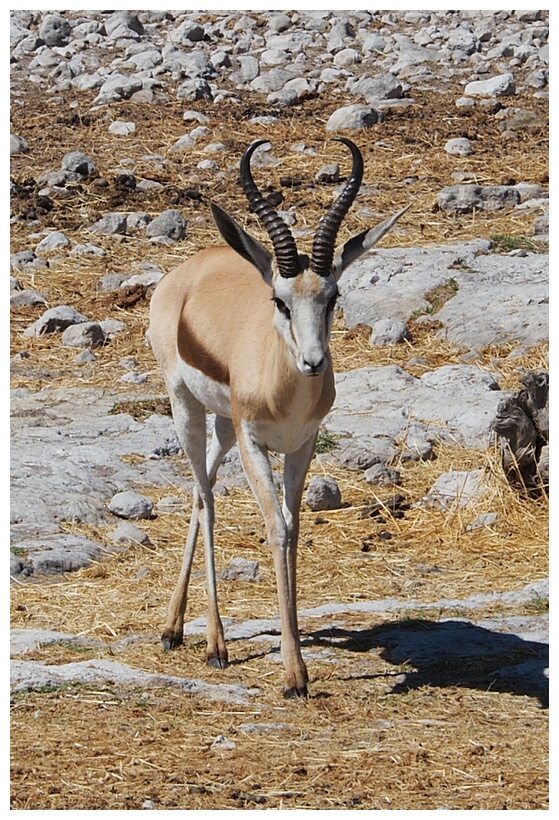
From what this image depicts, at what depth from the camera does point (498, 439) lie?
30.0ft

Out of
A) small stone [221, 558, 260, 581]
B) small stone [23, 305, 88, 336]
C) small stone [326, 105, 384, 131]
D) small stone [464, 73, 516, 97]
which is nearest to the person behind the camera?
small stone [221, 558, 260, 581]

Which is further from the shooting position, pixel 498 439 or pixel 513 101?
pixel 513 101

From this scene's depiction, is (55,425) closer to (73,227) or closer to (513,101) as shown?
(73,227)

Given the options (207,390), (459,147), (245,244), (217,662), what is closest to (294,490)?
(207,390)

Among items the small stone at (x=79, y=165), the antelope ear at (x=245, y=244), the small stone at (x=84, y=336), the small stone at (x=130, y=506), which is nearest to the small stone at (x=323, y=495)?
the small stone at (x=130, y=506)

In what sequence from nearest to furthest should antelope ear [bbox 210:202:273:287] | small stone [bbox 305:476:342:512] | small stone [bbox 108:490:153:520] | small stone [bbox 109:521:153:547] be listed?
antelope ear [bbox 210:202:273:287] < small stone [bbox 109:521:153:547] < small stone [bbox 108:490:153:520] < small stone [bbox 305:476:342:512]

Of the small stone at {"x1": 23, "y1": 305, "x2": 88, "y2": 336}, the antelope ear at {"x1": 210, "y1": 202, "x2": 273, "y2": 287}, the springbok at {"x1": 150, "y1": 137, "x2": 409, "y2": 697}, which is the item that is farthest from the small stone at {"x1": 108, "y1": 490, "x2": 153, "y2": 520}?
the small stone at {"x1": 23, "y1": 305, "x2": 88, "y2": 336}

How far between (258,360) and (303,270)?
68 cm

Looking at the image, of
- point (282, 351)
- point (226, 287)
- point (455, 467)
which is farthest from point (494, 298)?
point (282, 351)

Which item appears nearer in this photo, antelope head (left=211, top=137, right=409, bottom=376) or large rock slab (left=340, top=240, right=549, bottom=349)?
antelope head (left=211, top=137, right=409, bottom=376)

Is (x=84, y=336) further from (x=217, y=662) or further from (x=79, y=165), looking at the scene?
(x=217, y=662)

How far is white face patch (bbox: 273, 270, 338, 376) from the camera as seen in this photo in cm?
594

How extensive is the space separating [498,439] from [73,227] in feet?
24.3

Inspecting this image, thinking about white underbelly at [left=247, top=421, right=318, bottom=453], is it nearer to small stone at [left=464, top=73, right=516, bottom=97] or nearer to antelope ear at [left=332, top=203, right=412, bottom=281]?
antelope ear at [left=332, top=203, right=412, bottom=281]
